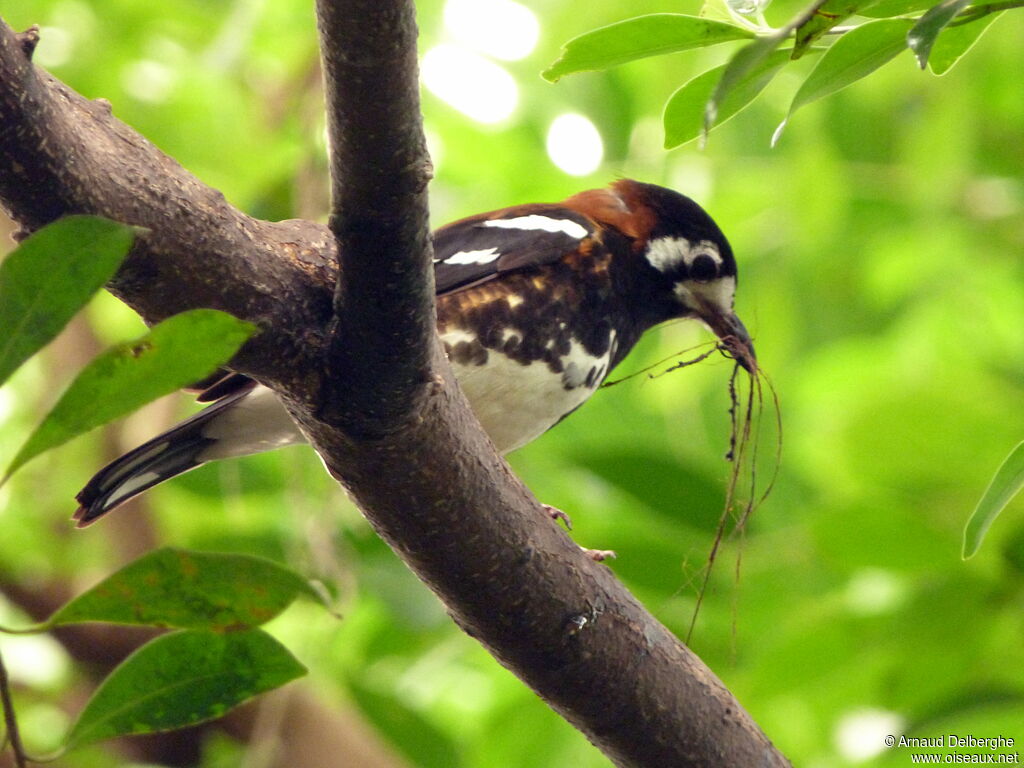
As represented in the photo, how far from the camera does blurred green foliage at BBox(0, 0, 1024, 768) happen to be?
110 inches

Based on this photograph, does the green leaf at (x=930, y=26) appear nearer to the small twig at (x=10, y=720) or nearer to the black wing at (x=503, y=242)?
the small twig at (x=10, y=720)

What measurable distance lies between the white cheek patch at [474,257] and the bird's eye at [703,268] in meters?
0.68

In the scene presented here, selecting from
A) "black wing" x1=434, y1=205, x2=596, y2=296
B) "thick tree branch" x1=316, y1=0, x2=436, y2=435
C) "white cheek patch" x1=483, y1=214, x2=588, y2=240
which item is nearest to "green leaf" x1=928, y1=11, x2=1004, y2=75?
"thick tree branch" x1=316, y1=0, x2=436, y2=435

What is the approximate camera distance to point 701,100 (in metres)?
1.50

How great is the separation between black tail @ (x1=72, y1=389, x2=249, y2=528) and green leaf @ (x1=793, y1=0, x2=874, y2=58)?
5.09ft

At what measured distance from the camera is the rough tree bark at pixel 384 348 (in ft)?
4.65

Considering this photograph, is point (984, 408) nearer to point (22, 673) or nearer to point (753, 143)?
point (753, 143)

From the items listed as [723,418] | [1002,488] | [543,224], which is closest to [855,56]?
[1002,488]

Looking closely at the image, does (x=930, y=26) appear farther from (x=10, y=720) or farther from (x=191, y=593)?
(x=10, y=720)

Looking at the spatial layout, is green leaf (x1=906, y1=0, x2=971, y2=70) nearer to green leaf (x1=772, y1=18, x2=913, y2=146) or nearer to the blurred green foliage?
green leaf (x1=772, y1=18, x2=913, y2=146)

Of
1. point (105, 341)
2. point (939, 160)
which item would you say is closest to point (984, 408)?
point (939, 160)

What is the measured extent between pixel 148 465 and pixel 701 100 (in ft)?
Result: 4.88

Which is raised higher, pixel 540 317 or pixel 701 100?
pixel 540 317

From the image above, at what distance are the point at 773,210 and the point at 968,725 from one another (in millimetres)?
1960
